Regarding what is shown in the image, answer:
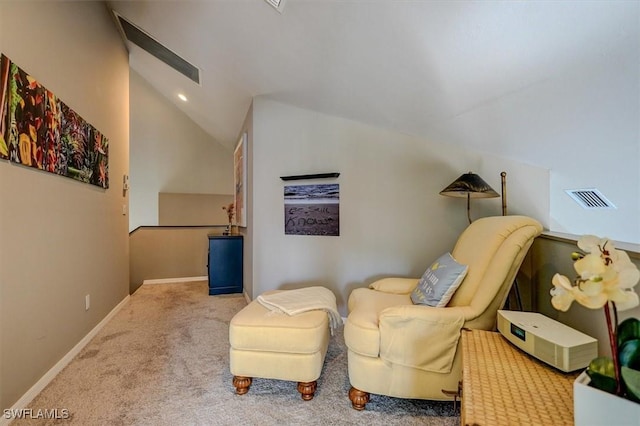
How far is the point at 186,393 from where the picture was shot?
168 centimetres

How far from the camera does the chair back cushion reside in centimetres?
147

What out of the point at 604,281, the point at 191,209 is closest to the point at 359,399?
the point at 604,281

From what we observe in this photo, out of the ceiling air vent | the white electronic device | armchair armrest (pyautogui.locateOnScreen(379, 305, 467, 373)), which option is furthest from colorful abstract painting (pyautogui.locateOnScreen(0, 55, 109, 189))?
the ceiling air vent

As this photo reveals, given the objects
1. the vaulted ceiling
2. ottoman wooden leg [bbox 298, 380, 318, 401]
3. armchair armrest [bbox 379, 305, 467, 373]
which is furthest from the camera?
ottoman wooden leg [bbox 298, 380, 318, 401]

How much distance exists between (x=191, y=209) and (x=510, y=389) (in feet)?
20.5

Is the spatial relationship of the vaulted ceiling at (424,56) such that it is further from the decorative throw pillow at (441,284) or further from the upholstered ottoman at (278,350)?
the upholstered ottoman at (278,350)

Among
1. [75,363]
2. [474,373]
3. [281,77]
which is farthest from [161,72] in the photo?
[474,373]

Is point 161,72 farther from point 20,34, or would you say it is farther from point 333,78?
point 333,78

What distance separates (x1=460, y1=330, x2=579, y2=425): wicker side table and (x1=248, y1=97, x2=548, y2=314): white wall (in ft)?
5.41

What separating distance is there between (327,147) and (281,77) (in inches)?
30.4

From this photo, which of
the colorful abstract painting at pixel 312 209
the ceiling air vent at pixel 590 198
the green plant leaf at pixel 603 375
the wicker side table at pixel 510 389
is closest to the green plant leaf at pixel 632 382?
the green plant leaf at pixel 603 375

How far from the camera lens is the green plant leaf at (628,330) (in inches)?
24.9

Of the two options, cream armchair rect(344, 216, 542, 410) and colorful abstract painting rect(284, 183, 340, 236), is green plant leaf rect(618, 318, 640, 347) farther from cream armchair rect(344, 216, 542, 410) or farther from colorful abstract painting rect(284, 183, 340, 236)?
colorful abstract painting rect(284, 183, 340, 236)

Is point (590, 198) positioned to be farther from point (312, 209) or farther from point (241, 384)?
point (241, 384)
